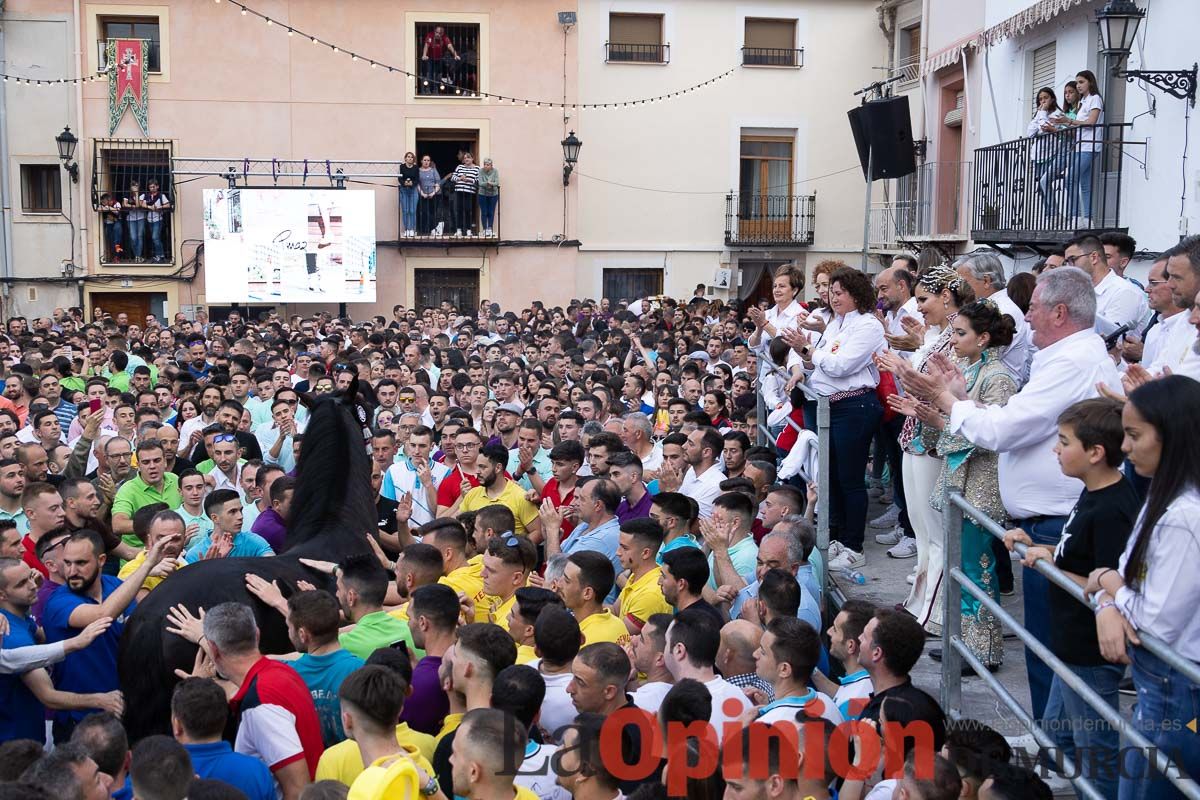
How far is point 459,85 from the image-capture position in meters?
24.7

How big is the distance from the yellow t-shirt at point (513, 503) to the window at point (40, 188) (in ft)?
60.7

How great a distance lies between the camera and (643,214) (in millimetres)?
25547

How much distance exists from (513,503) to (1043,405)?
4136 millimetres

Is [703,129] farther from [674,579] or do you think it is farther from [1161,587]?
[1161,587]

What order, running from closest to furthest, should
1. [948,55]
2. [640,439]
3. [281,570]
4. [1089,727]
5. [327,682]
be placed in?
1. [1089,727]
2. [327,682]
3. [281,570]
4. [640,439]
5. [948,55]

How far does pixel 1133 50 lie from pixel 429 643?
1044 cm

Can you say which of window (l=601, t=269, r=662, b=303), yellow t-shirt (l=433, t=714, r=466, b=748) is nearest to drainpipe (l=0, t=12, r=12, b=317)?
window (l=601, t=269, r=662, b=303)

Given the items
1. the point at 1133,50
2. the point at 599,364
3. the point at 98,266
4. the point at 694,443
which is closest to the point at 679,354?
the point at 599,364

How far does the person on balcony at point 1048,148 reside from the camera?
1357cm

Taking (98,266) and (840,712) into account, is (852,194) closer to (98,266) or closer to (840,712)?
(98,266)

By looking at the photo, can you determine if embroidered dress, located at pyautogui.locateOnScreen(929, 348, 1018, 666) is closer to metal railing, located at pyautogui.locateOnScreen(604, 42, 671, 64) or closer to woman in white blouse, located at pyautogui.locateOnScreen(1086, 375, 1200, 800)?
woman in white blouse, located at pyautogui.locateOnScreen(1086, 375, 1200, 800)

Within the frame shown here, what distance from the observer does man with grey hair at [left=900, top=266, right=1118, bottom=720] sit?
4965 millimetres

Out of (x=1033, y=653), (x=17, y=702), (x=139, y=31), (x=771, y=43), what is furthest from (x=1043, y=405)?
(x=139, y=31)

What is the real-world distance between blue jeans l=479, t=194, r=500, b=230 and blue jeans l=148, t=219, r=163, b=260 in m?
5.98
